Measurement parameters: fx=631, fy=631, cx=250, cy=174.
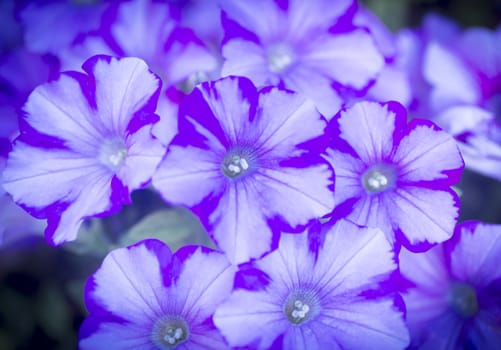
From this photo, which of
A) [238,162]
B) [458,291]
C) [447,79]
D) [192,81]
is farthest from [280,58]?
[458,291]

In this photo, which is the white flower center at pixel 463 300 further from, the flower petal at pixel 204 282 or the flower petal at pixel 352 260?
the flower petal at pixel 204 282

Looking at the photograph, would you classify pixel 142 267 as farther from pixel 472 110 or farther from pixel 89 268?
pixel 472 110

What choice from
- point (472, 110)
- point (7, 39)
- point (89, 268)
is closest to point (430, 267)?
point (472, 110)

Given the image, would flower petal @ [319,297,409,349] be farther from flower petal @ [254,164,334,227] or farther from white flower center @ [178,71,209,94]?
white flower center @ [178,71,209,94]

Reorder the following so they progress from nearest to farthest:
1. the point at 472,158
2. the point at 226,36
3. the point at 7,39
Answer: the point at 226,36, the point at 472,158, the point at 7,39

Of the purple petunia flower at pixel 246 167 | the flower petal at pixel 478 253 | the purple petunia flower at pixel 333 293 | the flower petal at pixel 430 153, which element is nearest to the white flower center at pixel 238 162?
the purple petunia flower at pixel 246 167

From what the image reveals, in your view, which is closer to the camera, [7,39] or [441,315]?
[441,315]
